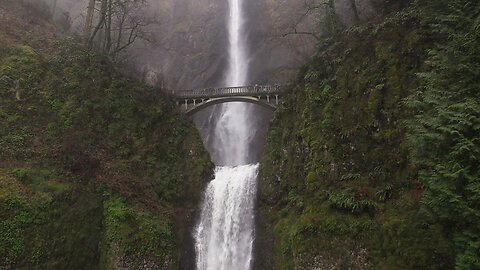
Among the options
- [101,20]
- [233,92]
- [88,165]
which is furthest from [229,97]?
[88,165]

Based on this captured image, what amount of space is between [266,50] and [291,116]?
20124 mm

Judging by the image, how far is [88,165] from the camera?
19.9 meters

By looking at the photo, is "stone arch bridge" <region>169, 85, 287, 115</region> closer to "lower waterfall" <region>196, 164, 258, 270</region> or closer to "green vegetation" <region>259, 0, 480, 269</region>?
"green vegetation" <region>259, 0, 480, 269</region>

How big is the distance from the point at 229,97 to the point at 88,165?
494 inches

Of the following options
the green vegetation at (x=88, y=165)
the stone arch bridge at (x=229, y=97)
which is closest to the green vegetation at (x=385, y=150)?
the stone arch bridge at (x=229, y=97)

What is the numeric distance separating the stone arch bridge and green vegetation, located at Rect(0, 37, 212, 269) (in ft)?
8.27

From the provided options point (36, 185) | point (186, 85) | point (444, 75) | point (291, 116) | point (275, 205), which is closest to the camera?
point (444, 75)

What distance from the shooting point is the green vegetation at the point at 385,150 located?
10922 mm

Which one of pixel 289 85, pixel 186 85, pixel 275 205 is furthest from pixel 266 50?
pixel 275 205

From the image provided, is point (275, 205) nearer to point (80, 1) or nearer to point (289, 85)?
point (289, 85)

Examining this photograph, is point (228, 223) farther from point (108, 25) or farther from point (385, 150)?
point (108, 25)

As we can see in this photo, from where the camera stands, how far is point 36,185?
1778 cm

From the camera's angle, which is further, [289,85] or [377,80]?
[289,85]

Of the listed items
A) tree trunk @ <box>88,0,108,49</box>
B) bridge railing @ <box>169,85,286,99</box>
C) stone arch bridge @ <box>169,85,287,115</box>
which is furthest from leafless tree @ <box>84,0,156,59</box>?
stone arch bridge @ <box>169,85,287,115</box>
